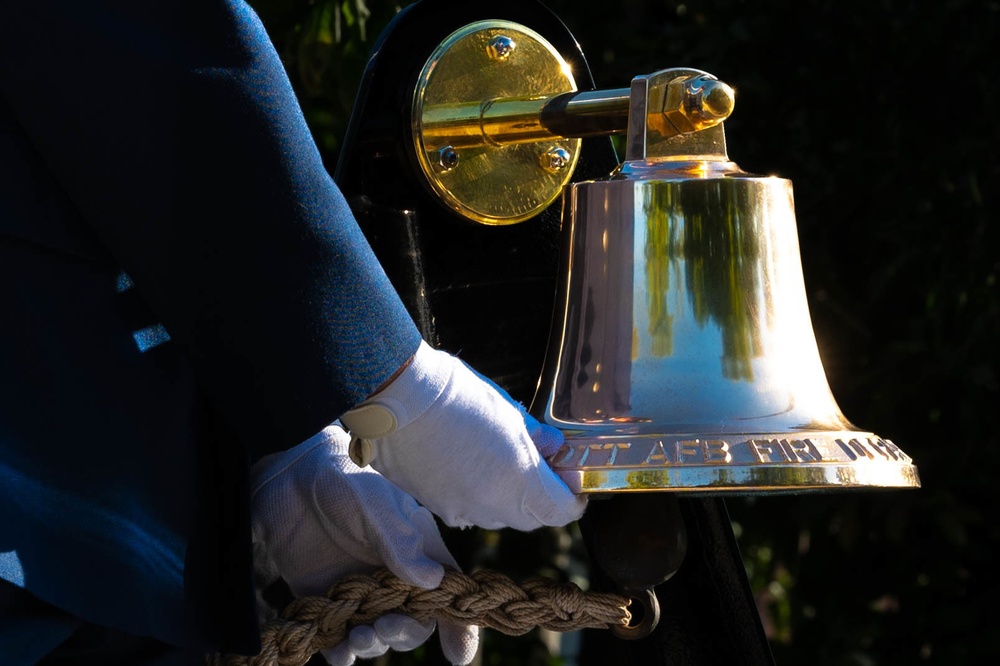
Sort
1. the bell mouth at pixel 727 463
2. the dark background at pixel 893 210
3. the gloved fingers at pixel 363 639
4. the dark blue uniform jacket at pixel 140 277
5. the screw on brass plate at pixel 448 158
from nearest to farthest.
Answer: the dark blue uniform jacket at pixel 140 277 → the bell mouth at pixel 727 463 → the gloved fingers at pixel 363 639 → the screw on brass plate at pixel 448 158 → the dark background at pixel 893 210

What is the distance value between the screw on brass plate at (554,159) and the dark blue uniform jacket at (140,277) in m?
0.42

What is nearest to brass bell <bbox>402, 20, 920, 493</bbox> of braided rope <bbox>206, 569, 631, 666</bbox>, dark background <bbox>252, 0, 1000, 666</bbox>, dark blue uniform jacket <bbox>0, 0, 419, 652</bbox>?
braided rope <bbox>206, 569, 631, 666</bbox>

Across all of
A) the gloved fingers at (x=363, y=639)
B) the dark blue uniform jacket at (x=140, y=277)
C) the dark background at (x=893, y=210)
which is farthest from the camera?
the dark background at (x=893, y=210)

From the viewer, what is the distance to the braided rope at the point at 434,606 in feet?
3.76

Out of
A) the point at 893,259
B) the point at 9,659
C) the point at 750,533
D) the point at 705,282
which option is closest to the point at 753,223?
the point at 705,282

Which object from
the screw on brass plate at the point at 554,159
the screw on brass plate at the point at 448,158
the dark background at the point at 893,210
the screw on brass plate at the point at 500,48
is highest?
the screw on brass plate at the point at 500,48

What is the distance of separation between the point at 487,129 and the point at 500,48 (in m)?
0.10

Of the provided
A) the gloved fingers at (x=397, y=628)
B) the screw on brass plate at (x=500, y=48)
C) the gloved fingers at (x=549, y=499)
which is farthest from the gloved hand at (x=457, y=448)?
the screw on brass plate at (x=500, y=48)

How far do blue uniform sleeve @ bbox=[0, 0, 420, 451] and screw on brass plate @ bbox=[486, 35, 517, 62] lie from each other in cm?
43

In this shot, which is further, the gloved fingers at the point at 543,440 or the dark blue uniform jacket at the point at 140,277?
the gloved fingers at the point at 543,440

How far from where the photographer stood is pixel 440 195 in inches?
53.1

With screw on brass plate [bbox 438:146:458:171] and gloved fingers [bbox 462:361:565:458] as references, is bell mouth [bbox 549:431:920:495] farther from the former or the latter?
screw on brass plate [bbox 438:146:458:171]

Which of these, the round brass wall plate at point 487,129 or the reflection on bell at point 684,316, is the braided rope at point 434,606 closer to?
the reflection on bell at point 684,316

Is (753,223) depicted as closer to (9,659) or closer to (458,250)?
(458,250)
